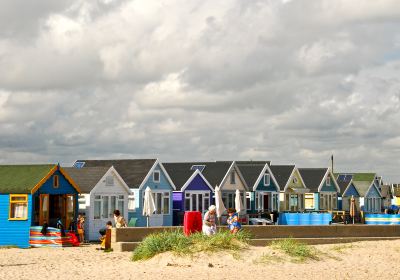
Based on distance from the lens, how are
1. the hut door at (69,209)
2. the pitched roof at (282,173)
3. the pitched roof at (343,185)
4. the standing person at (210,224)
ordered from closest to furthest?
the standing person at (210,224), the hut door at (69,209), the pitched roof at (282,173), the pitched roof at (343,185)

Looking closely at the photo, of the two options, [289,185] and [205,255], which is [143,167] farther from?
[205,255]

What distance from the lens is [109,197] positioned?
4331 cm

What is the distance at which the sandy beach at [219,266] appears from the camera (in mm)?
22797

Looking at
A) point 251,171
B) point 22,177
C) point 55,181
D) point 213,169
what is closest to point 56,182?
point 55,181

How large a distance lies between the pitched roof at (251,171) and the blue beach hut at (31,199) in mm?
22573

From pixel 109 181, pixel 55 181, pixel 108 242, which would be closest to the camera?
pixel 108 242

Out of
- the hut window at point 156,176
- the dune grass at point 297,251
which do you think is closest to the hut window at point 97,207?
the hut window at point 156,176

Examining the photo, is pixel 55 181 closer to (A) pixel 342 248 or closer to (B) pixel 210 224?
(B) pixel 210 224

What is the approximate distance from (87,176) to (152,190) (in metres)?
6.79

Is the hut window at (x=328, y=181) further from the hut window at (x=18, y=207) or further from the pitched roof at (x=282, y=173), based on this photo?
the hut window at (x=18, y=207)

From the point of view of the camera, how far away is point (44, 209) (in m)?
38.2

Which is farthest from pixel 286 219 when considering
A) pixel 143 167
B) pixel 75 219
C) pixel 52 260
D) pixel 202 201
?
pixel 52 260

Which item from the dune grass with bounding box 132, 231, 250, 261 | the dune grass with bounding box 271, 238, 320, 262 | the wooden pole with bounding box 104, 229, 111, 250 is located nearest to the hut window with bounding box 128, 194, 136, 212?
the wooden pole with bounding box 104, 229, 111, 250

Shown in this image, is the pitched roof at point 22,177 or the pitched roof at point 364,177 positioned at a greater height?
the pitched roof at point 364,177
